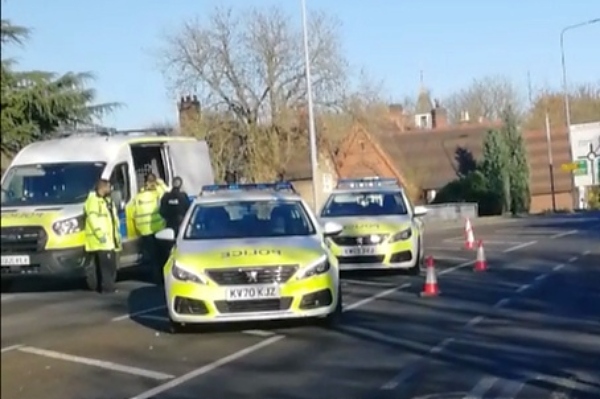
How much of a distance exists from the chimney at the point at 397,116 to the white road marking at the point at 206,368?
2338 inches

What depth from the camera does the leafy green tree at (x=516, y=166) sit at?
5516cm

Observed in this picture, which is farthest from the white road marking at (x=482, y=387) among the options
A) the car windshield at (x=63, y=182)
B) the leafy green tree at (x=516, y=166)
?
the leafy green tree at (x=516, y=166)

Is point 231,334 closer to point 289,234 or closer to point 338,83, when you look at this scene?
point 289,234

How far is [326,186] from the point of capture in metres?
56.2

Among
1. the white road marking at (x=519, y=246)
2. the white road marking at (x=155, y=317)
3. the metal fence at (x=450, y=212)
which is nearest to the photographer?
the white road marking at (x=155, y=317)

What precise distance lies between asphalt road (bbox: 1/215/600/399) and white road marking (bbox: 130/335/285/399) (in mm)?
17

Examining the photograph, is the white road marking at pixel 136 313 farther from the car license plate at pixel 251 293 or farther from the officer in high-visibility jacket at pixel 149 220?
the car license plate at pixel 251 293

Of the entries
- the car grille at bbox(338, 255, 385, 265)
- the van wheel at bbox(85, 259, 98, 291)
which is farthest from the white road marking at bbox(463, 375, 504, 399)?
the car grille at bbox(338, 255, 385, 265)

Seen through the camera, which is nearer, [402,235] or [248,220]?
[248,220]

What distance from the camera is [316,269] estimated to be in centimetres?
1289

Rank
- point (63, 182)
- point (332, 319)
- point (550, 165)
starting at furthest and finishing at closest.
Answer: point (550, 165)
point (332, 319)
point (63, 182)

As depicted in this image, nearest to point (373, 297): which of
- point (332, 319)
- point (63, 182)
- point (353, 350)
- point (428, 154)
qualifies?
point (332, 319)

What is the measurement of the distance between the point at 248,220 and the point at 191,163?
803 centimetres

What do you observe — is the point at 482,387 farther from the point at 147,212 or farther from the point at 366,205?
the point at 366,205
